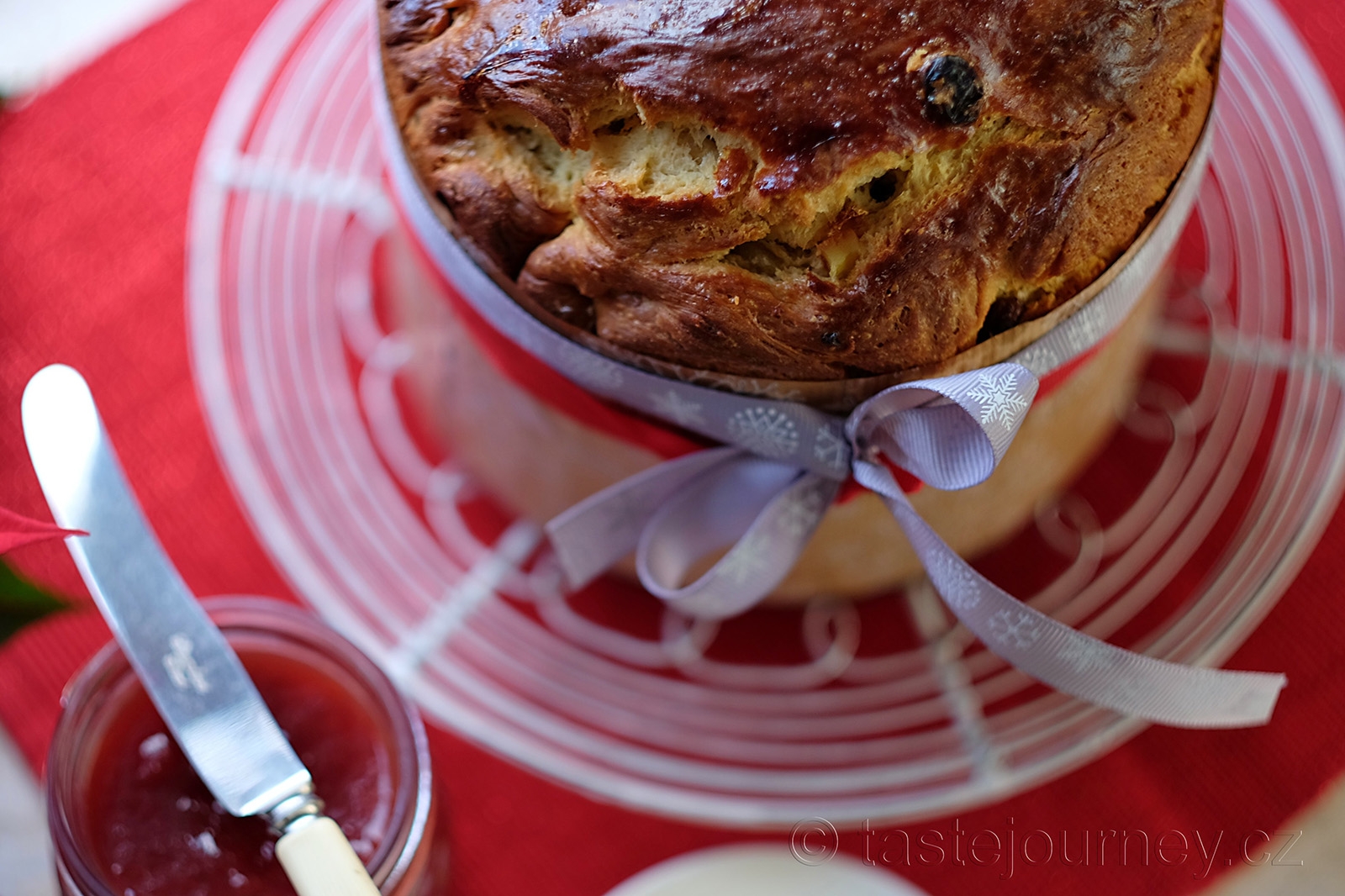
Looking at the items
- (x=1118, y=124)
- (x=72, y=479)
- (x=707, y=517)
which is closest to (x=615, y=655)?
(x=707, y=517)

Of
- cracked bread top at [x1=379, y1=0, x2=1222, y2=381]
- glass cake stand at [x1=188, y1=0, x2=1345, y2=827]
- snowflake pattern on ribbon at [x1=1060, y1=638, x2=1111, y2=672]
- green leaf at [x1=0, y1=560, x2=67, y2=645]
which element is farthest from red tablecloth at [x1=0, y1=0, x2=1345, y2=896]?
cracked bread top at [x1=379, y1=0, x2=1222, y2=381]

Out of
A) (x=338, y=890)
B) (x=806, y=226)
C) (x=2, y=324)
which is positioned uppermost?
(x=806, y=226)

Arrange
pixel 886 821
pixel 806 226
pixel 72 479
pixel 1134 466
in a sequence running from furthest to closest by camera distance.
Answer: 1. pixel 1134 466
2. pixel 886 821
3. pixel 72 479
4. pixel 806 226

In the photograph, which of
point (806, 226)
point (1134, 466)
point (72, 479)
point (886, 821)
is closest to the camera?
point (806, 226)

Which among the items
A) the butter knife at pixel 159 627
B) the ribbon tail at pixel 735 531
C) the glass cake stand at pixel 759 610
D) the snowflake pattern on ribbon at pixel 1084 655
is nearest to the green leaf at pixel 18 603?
the butter knife at pixel 159 627

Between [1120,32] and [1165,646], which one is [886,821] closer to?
[1165,646]

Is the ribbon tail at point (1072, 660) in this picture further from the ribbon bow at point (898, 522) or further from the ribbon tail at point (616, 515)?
the ribbon tail at point (616, 515)

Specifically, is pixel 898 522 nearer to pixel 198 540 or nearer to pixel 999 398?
pixel 999 398
